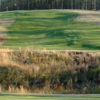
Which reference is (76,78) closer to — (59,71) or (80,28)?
(59,71)

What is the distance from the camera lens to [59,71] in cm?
1878

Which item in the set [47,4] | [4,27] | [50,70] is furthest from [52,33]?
[47,4]

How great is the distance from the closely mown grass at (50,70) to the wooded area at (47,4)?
6159cm

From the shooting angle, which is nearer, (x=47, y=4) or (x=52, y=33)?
(x=52, y=33)

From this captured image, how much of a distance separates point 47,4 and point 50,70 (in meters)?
66.1

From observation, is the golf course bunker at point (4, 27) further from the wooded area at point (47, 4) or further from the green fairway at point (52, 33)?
the wooded area at point (47, 4)

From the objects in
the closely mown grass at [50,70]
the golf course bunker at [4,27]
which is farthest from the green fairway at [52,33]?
the closely mown grass at [50,70]

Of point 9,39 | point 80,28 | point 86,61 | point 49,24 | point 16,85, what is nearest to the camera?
point 16,85

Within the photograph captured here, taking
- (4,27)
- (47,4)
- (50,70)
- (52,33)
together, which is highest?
(4,27)

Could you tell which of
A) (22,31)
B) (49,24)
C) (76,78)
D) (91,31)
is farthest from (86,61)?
(49,24)

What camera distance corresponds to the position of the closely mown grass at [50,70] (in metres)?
18.0

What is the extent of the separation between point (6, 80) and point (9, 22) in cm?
1824

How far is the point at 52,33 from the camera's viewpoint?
97.1ft

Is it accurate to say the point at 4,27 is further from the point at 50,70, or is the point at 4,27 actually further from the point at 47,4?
the point at 47,4
